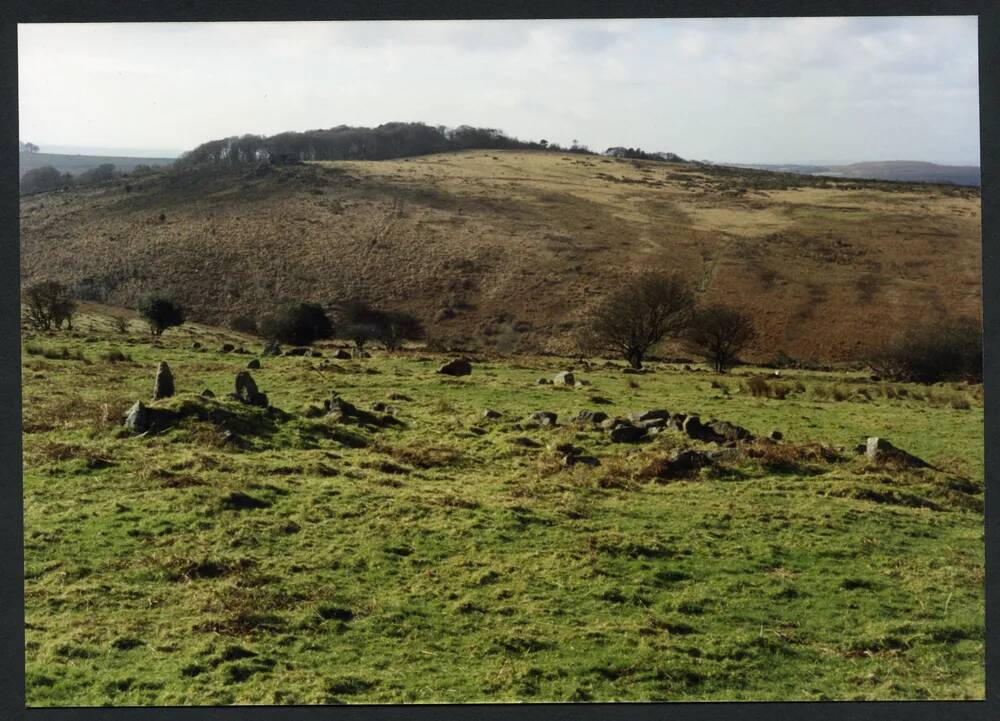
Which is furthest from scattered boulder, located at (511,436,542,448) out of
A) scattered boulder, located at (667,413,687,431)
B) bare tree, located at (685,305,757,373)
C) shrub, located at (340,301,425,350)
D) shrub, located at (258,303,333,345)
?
shrub, located at (258,303,333,345)

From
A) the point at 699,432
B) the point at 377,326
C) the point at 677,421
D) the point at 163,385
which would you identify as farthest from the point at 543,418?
the point at 377,326

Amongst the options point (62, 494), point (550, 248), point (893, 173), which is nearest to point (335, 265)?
point (550, 248)

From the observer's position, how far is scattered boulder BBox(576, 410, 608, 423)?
19344 millimetres

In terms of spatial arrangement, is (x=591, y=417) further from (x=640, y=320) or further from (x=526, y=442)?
(x=640, y=320)

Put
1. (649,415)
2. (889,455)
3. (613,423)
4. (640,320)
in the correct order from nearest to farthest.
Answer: (889,455), (613,423), (649,415), (640,320)

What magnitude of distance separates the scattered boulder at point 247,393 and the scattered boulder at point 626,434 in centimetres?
721

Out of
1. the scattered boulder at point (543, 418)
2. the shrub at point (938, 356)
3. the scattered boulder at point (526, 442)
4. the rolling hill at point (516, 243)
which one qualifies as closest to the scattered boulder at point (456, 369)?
the scattered boulder at point (543, 418)

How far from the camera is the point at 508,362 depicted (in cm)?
3222

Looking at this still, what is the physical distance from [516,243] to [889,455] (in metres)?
38.2

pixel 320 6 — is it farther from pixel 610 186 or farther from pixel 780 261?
pixel 610 186

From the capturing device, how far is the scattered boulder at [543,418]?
19.2 meters

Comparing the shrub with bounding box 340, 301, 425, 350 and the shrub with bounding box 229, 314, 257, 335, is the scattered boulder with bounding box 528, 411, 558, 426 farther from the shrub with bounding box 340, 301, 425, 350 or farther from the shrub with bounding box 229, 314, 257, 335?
the shrub with bounding box 229, 314, 257, 335

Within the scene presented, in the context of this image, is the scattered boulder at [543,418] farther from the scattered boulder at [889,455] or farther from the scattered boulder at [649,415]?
the scattered boulder at [889,455]

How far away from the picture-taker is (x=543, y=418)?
19.4 metres
